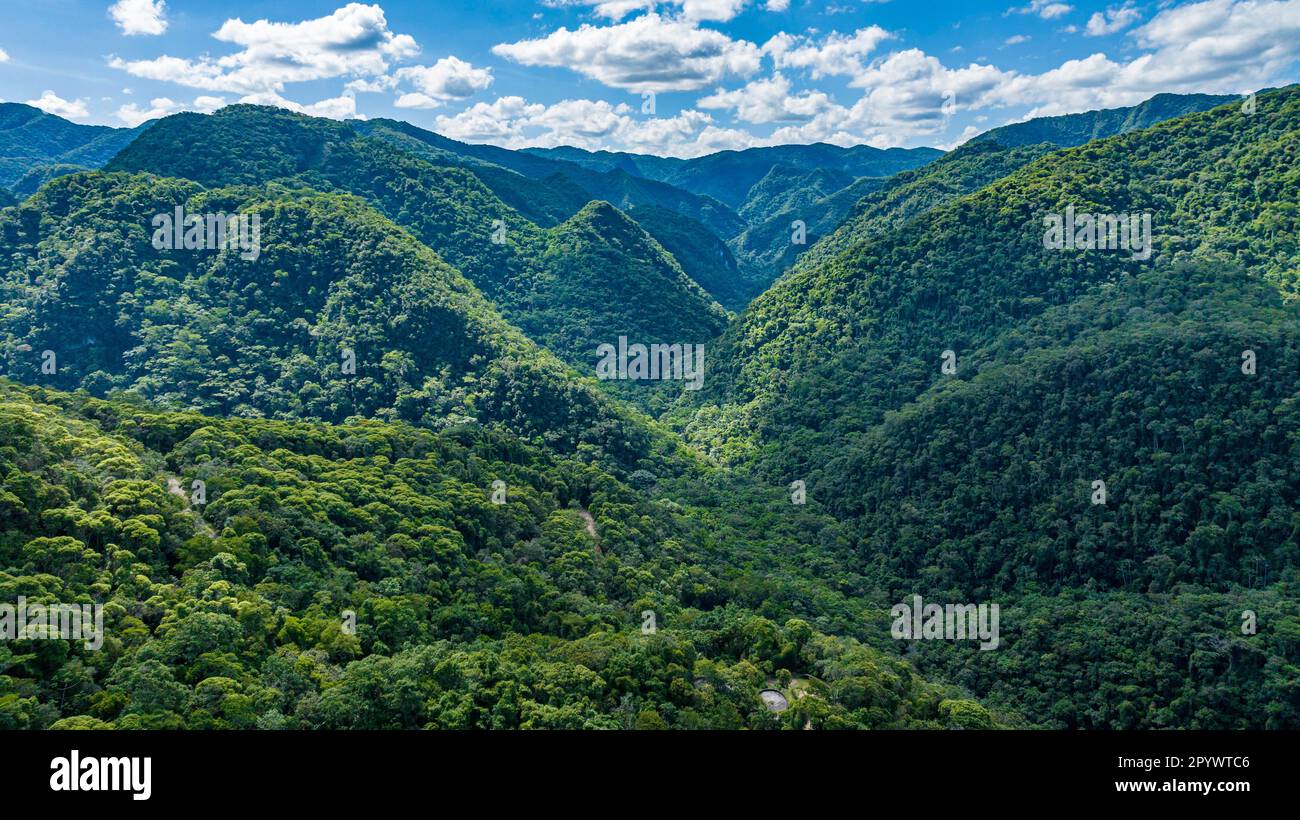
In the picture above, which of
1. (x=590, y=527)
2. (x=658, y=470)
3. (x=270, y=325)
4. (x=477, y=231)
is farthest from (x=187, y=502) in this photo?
(x=477, y=231)

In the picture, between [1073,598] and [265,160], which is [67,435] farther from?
[265,160]

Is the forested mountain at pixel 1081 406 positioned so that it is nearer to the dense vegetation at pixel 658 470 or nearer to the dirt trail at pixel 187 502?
the dense vegetation at pixel 658 470

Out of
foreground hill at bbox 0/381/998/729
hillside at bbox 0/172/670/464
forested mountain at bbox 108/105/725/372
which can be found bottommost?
foreground hill at bbox 0/381/998/729

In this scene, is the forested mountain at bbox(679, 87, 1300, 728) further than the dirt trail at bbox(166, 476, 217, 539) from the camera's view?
Yes

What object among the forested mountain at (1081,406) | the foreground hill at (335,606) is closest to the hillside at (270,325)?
the forested mountain at (1081,406)

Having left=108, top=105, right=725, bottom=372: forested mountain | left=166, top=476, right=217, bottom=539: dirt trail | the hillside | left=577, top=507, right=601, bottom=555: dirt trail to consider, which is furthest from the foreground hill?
left=108, top=105, right=725, bottom=372: forested mountain

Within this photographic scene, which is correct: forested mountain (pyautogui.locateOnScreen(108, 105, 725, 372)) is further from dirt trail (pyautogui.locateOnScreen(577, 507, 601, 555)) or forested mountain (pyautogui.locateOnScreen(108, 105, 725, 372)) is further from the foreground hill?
the foreground hill

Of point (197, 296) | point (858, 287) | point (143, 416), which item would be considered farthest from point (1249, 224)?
point (197, 296)
